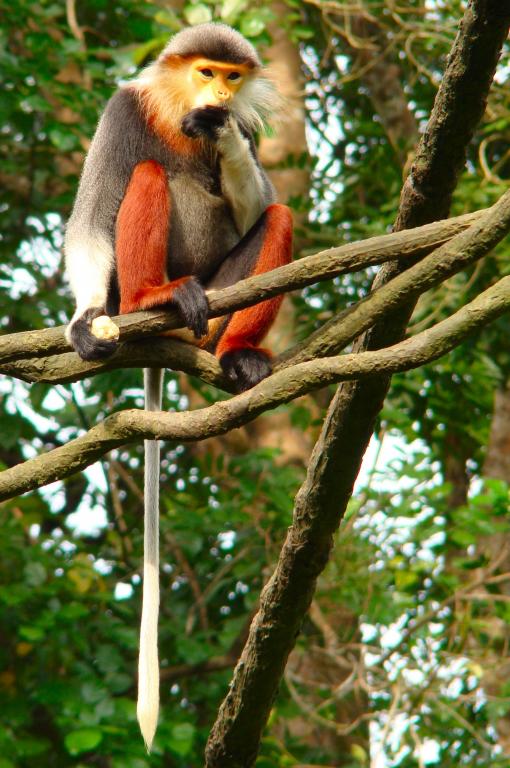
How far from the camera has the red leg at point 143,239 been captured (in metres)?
3.75

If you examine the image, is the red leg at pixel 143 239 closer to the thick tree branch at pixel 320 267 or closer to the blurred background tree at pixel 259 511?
the thick tree branch at pixel 320 267

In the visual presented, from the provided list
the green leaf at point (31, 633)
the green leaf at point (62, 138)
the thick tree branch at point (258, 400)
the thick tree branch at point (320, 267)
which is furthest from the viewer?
the green leaf at point (62, 138)

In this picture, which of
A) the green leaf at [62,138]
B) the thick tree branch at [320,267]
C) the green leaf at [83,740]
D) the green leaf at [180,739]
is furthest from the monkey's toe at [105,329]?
the green leaf at [62,138]

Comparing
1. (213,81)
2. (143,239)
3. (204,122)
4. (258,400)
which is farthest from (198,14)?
(258,400)

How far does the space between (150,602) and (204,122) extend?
6.09 feet

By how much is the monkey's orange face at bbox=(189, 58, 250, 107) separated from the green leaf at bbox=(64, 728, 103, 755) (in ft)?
10.3

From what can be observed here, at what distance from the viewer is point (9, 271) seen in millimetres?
6977

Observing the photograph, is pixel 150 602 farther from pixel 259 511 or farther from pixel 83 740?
pixel 259 511

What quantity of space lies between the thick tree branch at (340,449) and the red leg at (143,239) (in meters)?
0.97

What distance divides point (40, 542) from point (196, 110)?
366cm

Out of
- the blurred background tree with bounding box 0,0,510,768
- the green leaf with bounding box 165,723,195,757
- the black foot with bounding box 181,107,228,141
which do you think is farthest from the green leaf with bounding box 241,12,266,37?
the green leaf with bounding box 165,723,195,757

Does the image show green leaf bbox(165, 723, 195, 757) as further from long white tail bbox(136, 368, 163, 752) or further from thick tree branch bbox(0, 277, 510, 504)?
thick tree branch bbox(0, 277, 510, 504)

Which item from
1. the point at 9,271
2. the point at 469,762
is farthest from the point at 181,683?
the point at 9,271

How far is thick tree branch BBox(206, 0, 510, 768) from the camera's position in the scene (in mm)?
2736
